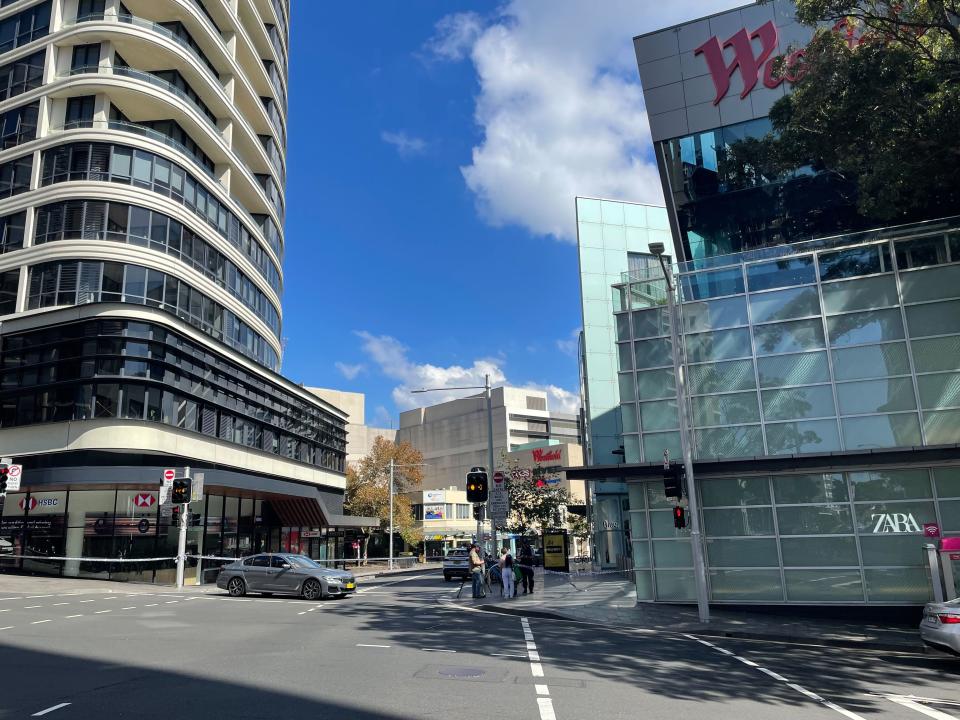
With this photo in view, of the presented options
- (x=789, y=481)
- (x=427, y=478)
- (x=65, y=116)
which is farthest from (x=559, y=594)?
(x=427, y=478)

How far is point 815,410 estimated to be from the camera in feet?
73.1

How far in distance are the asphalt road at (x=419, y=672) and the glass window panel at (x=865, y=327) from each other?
10.5 metres

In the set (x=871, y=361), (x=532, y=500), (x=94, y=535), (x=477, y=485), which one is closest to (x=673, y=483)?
(x=477, y=485)

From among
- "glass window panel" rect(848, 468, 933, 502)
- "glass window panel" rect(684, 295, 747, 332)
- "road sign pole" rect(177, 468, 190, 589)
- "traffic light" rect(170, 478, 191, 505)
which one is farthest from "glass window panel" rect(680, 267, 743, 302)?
"road sign pole" rect(177, 468, 190, 589)

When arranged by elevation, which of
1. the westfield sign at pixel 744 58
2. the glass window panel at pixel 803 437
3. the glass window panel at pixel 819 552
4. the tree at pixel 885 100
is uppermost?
the westfield sign at pixel 744 58

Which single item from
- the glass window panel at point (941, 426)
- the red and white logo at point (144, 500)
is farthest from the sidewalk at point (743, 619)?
the red and white logo at point (144, 500)

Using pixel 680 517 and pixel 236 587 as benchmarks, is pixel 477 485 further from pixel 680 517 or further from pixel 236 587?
pixel 236 587

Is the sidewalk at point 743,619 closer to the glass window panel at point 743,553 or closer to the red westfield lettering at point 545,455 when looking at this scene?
the glass window panel at point 743,553

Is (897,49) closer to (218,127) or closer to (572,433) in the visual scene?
(218,127)

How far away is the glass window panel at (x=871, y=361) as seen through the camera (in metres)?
21.6

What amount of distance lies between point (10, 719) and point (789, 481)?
20.3 metres

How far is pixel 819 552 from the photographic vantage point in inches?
839

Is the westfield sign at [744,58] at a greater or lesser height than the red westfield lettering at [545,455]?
greater

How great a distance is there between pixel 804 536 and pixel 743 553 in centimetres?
183
